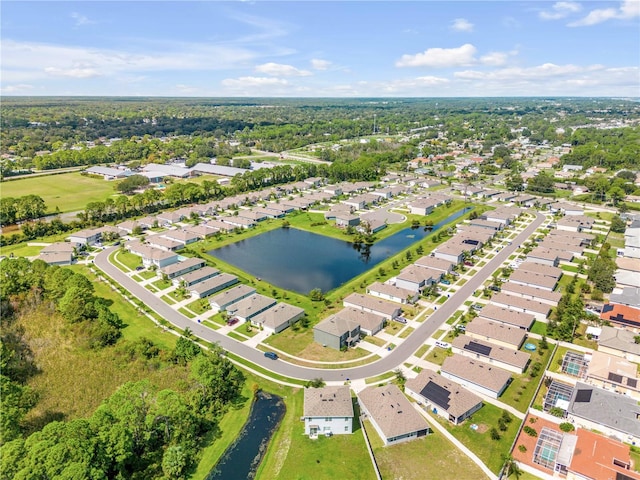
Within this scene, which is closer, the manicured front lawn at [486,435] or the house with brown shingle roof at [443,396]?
the manicured front lawn at [486,435]

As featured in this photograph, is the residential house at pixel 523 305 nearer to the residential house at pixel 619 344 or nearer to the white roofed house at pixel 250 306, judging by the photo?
the residential house at pixel 619 344

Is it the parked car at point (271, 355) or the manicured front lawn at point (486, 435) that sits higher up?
the manicured front lawn at point (486, 435)

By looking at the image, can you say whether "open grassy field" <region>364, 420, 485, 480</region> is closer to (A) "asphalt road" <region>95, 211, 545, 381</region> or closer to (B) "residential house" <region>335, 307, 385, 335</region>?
(A) "asphalt road" <region>95, 211, 545, 381</region>

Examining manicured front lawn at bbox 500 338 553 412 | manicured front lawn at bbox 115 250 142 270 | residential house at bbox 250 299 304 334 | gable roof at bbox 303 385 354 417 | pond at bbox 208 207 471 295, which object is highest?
gable roof at bbox 303 385 354 417

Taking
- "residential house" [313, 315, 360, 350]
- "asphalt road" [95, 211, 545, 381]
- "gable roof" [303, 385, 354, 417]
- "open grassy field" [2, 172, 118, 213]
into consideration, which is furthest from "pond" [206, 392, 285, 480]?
"open grassy field" [2, 172, 118, 213]

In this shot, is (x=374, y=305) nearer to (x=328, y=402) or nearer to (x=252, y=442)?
(x=328, y=402)

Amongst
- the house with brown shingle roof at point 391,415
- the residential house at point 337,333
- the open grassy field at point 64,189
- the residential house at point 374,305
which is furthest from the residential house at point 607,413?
the open grassy field at point 64,189
